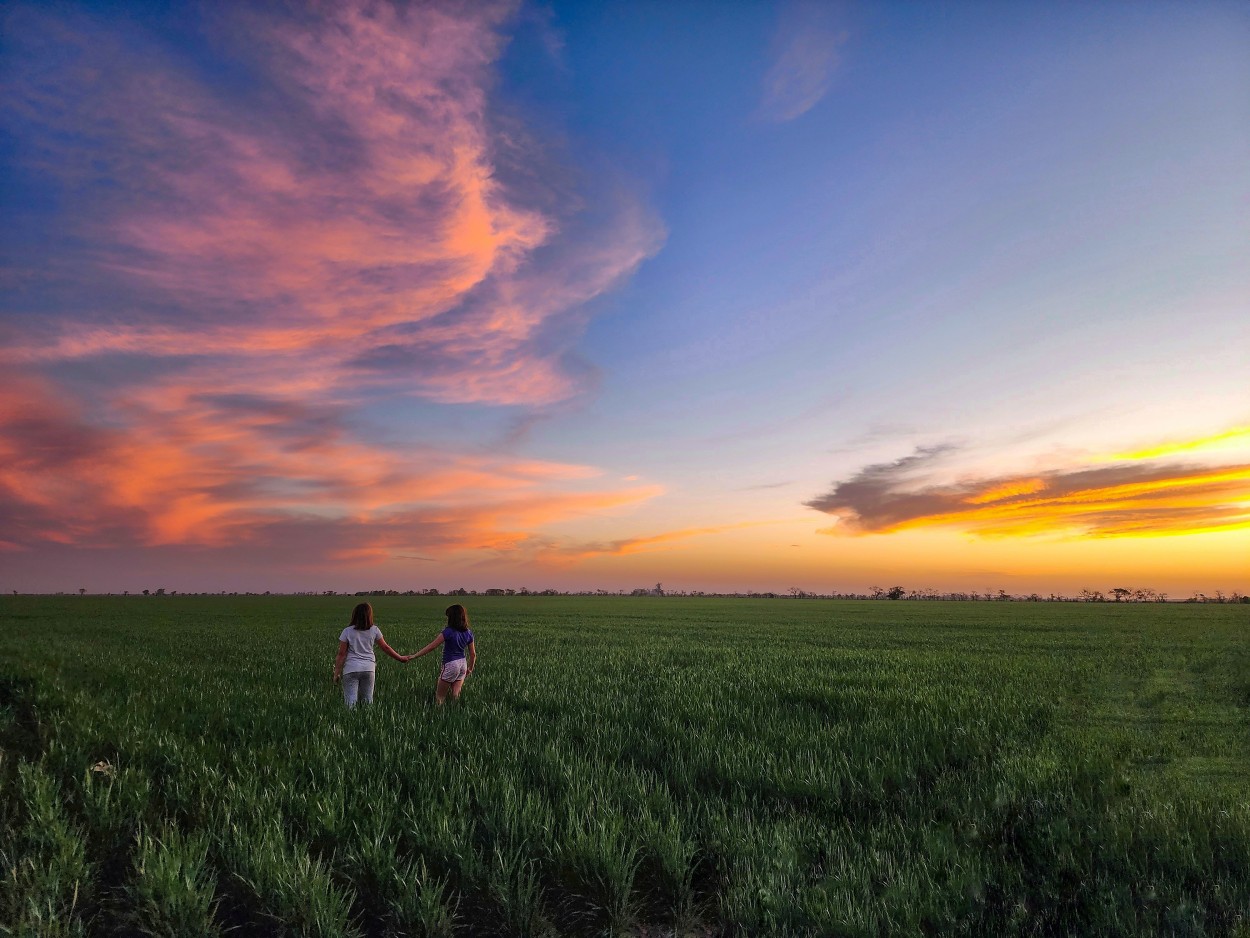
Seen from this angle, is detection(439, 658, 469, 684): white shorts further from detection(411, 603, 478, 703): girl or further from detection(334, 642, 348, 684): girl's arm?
detection(334, 642, 348, 684): girl's arm

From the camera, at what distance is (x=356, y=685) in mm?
11234

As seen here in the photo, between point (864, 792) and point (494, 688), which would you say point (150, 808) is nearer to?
point (864, 792)

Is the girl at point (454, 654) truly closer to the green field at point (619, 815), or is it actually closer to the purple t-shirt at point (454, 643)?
the purple t-shirt at point (454, 643)

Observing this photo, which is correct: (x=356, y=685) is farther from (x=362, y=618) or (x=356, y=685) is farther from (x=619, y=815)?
(x=619, y=815)

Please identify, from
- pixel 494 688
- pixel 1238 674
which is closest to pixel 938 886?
pixel 494 688

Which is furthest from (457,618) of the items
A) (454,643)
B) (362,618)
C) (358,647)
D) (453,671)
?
(358,647)

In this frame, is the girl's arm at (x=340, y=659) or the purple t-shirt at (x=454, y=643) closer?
the girl's arm at (x=340, y=659)

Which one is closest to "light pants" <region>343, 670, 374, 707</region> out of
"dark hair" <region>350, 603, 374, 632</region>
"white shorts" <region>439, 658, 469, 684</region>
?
"dark hair" <region>350, 603, 374, 632</region>

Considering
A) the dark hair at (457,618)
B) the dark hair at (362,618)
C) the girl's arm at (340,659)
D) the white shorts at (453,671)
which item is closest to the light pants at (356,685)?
the girl's arm at (340,659)

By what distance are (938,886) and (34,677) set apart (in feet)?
65.1

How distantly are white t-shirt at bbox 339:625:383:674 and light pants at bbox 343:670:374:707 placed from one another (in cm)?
10

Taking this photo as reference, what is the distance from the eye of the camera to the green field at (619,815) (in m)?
4.48

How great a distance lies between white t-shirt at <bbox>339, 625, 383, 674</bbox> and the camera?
10977 mm

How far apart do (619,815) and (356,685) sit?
7.40 metres
